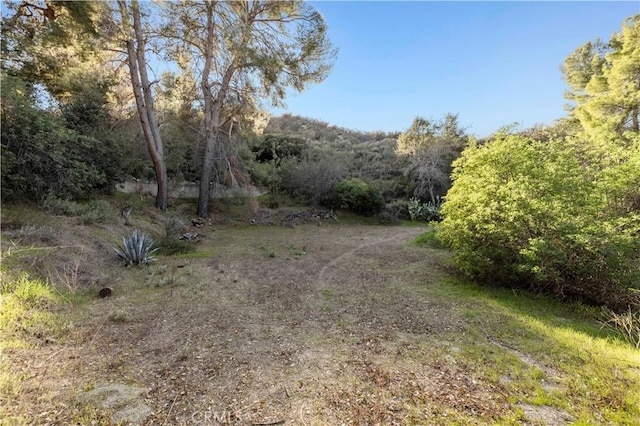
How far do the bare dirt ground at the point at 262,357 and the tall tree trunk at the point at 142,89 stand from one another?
5.90 m

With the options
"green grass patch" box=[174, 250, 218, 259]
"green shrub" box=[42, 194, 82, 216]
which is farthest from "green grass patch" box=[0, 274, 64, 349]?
"green shrub" box=[42, 194, 82, 216]

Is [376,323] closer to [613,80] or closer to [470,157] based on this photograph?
[470,157]

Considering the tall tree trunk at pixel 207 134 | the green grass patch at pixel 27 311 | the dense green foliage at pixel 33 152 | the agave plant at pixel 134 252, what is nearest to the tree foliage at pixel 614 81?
the tall tree trunk at pixel 207 134

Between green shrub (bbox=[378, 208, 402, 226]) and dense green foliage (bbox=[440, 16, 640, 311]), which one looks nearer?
dense green foliage (bbox=[440, 16, 640, 311])

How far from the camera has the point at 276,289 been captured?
4676mm

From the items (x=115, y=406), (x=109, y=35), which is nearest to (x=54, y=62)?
(x=109, y=35)

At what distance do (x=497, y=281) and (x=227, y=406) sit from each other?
196 inches

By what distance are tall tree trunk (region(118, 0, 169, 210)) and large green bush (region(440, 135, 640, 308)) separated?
9.47 metres

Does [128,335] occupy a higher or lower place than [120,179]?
lower

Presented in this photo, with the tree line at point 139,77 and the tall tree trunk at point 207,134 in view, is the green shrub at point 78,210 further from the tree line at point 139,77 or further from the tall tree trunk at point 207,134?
the tall tree trunk at point 207,134

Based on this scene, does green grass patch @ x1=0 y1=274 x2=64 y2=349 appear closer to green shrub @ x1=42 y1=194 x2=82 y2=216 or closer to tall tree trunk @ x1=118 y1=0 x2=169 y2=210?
green shrub @ x1=42 y1=194 x2=82 y2=216

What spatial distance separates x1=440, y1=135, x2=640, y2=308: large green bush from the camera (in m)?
3.88

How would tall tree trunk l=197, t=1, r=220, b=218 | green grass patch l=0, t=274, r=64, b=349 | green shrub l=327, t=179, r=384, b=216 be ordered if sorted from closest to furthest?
green grass patch l=0, t=274, r=64, b=349
tall tree trunk l=197, t=1, r=220, b=218
green shrub l=327, t=179, r=384, b=216

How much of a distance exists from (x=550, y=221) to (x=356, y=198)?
32.1 feet
